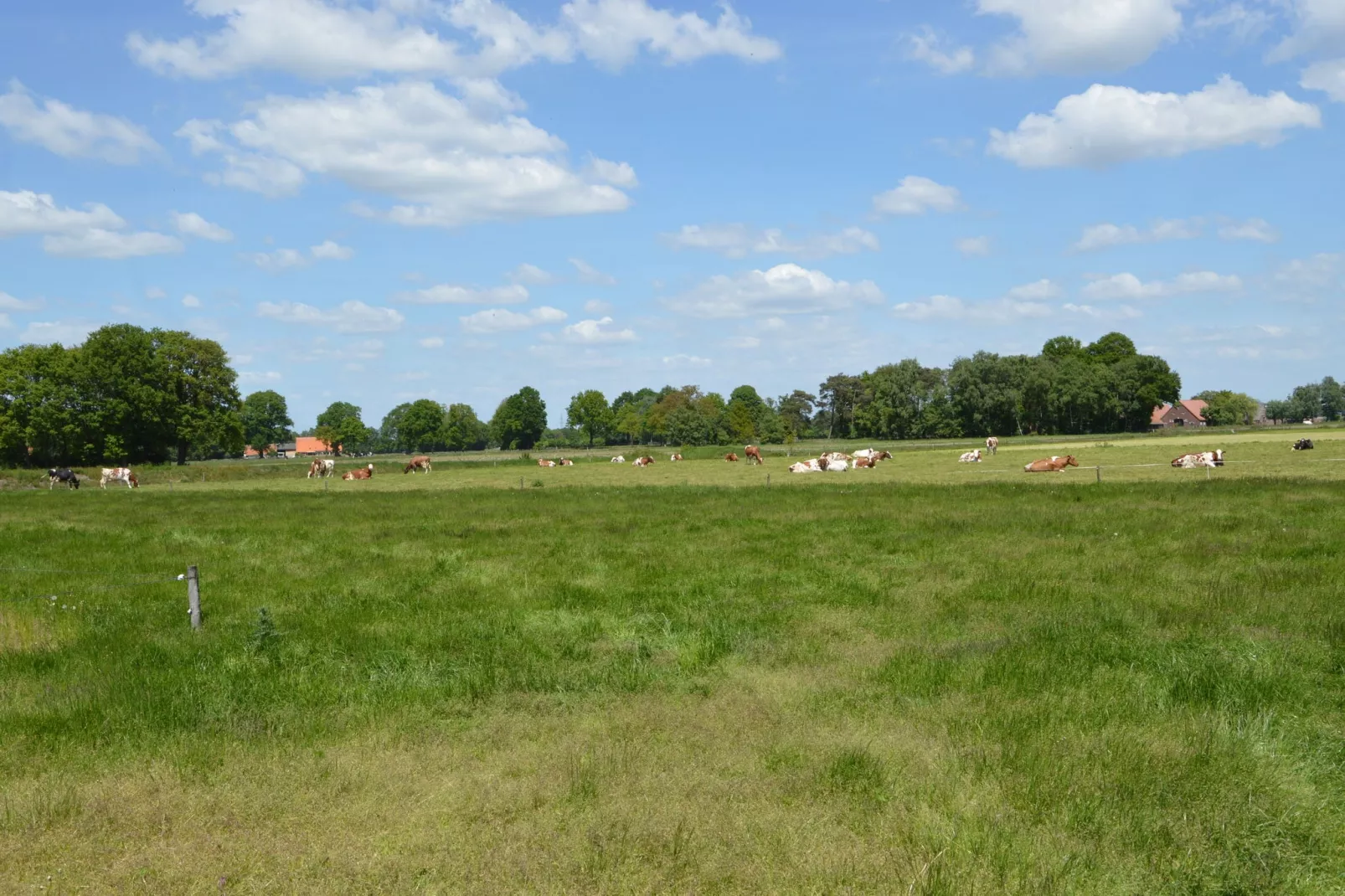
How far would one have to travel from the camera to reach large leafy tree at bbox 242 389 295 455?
19150 centimetres

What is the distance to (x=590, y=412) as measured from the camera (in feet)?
602

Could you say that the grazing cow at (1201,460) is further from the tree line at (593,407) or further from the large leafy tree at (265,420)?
the large leafy tree at (265,420)

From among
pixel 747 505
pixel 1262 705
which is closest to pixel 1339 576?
pixel 1262 705

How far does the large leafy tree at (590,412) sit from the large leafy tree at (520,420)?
6202 mm

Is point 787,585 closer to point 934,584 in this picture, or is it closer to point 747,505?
point 934,584

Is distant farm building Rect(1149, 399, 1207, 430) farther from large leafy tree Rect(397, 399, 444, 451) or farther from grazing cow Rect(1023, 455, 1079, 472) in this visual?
grazing cow Rect(1023, 455, 1079, 472)

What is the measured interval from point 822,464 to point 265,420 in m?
161

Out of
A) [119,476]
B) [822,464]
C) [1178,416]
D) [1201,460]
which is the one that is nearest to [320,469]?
[119,476]

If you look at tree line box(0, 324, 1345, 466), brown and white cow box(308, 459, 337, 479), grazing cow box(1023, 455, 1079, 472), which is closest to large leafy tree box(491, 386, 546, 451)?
tree line box(0, 324, 1345, 466)

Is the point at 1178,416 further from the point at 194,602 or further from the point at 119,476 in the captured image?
the point at 194,602

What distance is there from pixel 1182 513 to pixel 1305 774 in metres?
18.3

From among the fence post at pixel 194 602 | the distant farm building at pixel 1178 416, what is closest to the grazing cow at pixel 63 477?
the fence post at pixel 194 602

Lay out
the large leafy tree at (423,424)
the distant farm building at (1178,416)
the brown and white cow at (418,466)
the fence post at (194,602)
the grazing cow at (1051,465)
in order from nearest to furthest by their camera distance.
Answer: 1. the fence post at (194,602)
2. the grazing cow at (1051,465)
3. the brown and white cow at (418,466)
4. the distant farm building at (1178,416)
5. the large leafy tree at (423,424)

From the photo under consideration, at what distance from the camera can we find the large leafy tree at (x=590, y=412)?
183 m
